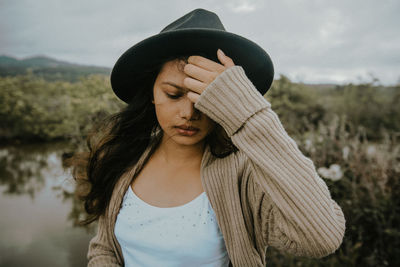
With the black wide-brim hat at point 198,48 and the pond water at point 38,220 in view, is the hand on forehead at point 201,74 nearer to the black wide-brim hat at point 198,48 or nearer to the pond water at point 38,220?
the black wide-brim hat at point 198,48

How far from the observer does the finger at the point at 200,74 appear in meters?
0.93

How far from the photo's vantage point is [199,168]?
133 centimetres

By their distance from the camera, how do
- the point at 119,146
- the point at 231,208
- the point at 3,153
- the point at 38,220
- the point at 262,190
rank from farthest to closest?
the point at 3,153 → the point at 38,220 → the point at 119,146 → the point at 231,208 → the point at 262,190

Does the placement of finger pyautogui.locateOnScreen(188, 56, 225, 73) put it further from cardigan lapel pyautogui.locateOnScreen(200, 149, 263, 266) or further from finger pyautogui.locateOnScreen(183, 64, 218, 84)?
cardigan lapel pyautogui.locateOnScreen(200, 149, 263, 266)

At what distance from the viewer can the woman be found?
0.82m

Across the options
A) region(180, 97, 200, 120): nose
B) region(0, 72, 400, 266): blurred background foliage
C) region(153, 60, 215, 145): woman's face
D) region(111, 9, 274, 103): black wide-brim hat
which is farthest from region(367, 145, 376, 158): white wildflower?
region(180, 97, 200, 120): nose

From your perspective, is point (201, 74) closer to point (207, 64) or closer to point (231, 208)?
point (207, 64)

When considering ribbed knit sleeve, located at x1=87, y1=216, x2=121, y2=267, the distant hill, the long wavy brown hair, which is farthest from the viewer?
the distant hill

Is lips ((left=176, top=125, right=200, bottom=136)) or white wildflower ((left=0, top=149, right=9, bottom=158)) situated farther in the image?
white wildflower ((left=0, top=149, right=9, bottom=158))

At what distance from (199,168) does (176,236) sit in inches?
14.4

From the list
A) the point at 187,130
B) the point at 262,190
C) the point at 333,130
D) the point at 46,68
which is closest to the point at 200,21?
the point at 187,130

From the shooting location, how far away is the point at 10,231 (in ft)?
13.5

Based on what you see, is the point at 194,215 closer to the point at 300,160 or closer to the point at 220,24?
the point at 300,160

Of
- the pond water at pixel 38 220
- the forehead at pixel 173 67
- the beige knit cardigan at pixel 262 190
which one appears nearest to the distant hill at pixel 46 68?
the pond water at pixel 38 220
